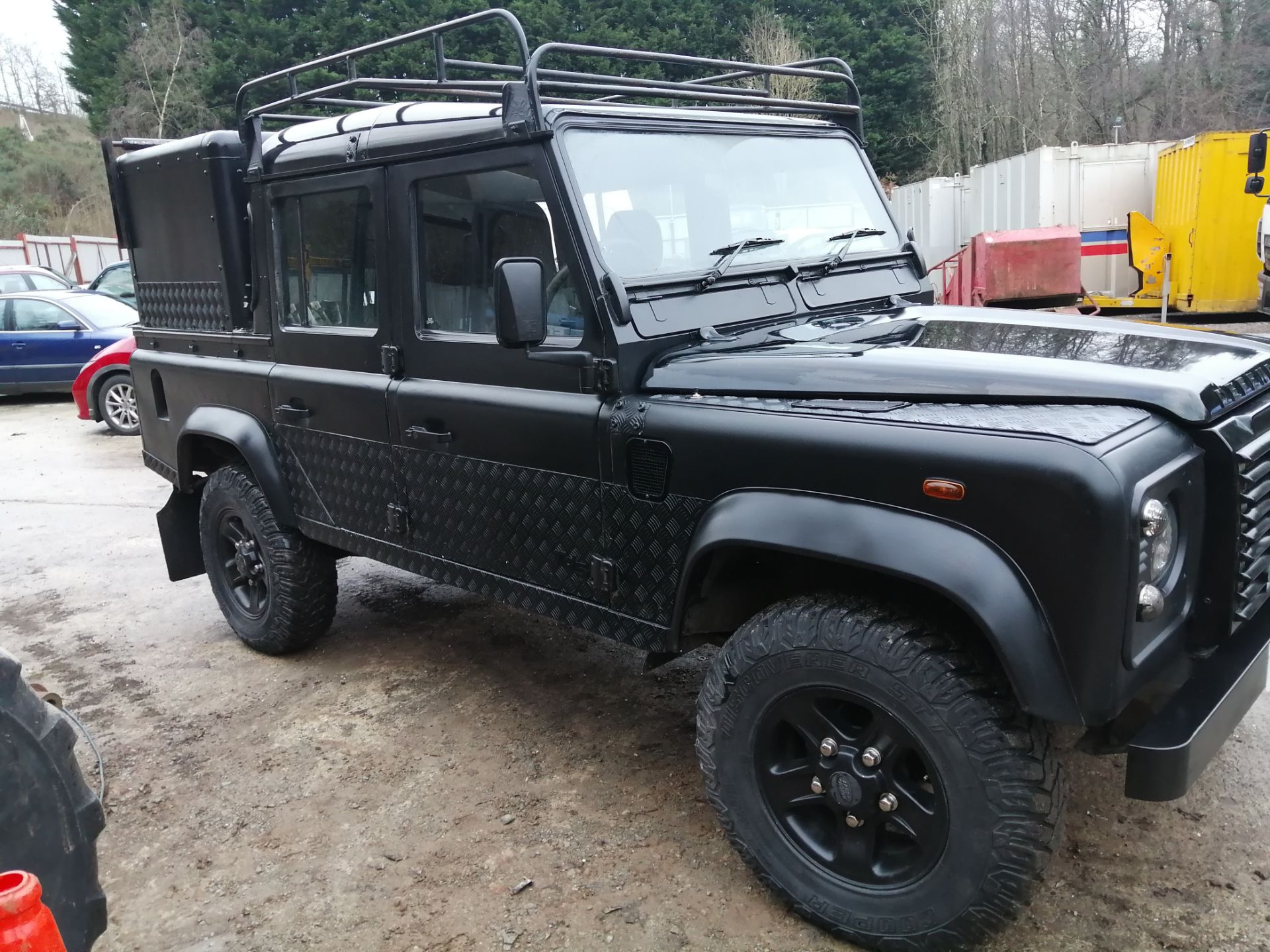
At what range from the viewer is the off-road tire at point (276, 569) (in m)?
4.38

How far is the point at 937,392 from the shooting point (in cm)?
246

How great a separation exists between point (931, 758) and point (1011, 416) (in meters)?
0.80

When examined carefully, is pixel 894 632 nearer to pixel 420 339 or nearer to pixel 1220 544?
pixel 1220 544

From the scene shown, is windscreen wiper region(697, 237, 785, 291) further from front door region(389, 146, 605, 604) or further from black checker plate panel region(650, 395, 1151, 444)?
black checker plate panel region(650, 395, 1151, 444)

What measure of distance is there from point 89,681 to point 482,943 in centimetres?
281

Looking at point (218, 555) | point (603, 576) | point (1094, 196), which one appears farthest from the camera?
point (1094, 196)

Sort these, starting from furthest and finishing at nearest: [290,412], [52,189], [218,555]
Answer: [52,189] → [218,555] → [290,412]

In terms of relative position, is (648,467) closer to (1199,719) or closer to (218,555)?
(1199,719)

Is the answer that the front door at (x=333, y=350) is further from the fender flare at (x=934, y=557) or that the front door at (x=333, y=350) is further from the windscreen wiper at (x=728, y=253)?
the fender flare at (x=934, y=557)

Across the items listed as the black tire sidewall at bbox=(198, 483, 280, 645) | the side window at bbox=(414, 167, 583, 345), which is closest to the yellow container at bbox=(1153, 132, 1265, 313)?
the side window at bbox=(414, 167, 583, 345)

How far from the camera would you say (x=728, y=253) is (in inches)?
127

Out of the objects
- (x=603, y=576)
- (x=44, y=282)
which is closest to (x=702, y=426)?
(x=603, y=576)

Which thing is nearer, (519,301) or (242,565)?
(519,301)

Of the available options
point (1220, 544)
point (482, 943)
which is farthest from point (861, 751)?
point (482, 943)
